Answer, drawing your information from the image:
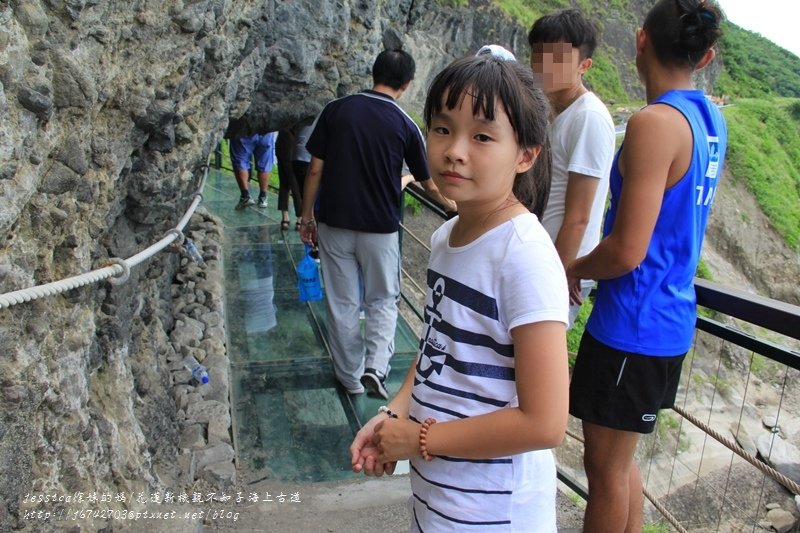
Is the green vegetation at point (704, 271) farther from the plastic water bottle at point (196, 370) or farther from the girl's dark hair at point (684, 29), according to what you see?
the girl's dark hair at point (684, 29)

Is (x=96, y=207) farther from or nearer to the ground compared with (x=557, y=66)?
nearer to the ground

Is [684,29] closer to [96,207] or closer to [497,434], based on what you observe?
[497,434]

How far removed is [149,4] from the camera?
245cm

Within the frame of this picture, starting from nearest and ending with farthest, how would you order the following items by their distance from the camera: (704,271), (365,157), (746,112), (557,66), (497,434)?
(497,434) < (557,66) < (365,157) < (704,271) < (746,112)

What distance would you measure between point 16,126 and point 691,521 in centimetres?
1157

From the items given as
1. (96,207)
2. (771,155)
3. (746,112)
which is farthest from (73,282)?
(746,112)

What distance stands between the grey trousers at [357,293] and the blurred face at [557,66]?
5.20 feet

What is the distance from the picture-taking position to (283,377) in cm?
423

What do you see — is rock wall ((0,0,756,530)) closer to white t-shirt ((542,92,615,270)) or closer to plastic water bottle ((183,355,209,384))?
plastic water bottle ((183,355,209,384))

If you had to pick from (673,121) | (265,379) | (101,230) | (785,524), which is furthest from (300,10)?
(785,524)

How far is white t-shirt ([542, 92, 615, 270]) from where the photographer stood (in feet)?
7.04

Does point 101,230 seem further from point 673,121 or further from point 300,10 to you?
point 300,10

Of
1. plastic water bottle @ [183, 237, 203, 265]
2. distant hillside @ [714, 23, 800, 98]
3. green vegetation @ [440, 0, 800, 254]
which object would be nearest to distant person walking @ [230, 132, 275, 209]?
plastic water bottle @ [183, 237, 203, 265]

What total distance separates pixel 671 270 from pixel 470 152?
862 millimetres
